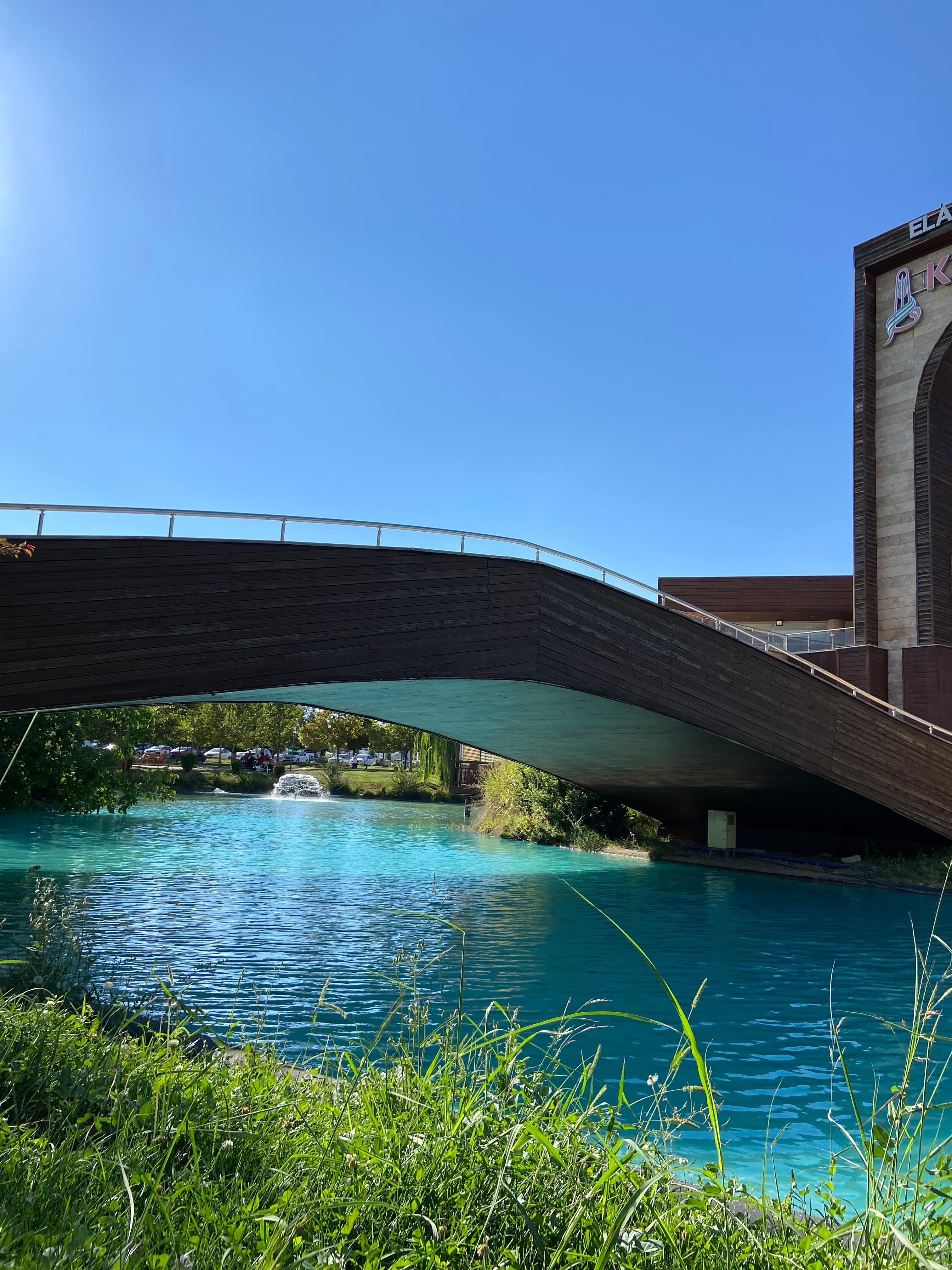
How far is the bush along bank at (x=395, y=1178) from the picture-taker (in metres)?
1.93

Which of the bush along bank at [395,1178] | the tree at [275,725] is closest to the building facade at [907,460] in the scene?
the bush along bank at [395,1178]

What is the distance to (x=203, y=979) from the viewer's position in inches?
315

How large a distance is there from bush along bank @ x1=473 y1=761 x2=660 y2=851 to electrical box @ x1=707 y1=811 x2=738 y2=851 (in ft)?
5.97

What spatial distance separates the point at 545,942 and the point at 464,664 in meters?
3.93

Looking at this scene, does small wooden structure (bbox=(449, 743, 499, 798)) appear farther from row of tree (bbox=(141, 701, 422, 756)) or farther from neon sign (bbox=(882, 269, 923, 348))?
neon sign (bbox=(882, 269, 923, 348))

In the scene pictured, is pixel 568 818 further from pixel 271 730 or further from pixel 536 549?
pixel 271 730

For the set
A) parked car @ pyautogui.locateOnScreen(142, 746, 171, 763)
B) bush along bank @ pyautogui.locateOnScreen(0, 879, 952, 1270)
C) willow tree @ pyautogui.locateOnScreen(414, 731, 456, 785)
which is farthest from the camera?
parked car @ pyautogui.locateOnScreen(142, 746, 171, 763)

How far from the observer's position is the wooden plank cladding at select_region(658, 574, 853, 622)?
117 feet

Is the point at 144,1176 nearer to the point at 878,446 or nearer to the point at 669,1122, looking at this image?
the point at 669,1122

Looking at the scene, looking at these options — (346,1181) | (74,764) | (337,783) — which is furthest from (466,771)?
(346,1181)

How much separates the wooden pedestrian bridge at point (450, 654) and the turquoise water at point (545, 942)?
8.58 ft

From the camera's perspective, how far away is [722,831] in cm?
2338

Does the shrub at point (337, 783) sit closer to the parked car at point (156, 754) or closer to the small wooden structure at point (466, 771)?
the small wooden structure at point (466, 771)

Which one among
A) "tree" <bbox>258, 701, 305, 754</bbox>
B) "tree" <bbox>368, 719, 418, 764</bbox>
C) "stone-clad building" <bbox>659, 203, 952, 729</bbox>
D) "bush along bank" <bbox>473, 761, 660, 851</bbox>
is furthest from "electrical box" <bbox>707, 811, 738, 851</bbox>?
"tree" <bbox>368, 719, 418, 764</bbox>
